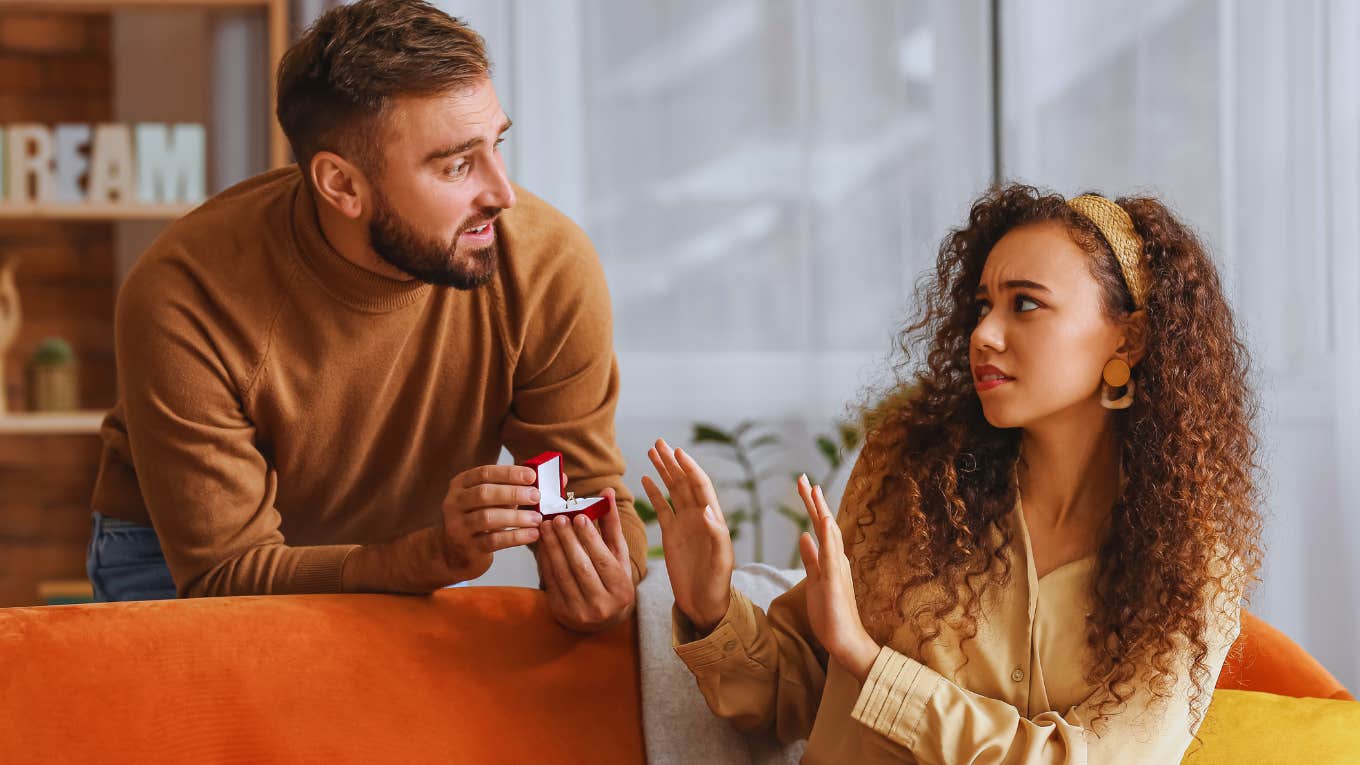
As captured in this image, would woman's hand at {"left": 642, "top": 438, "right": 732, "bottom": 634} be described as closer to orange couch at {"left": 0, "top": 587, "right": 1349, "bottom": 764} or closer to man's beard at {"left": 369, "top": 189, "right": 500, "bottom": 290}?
orange couch at {"left": 0, "top": 587, "right": 1349, "bottom": 764}

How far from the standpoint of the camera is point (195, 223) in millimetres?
1772

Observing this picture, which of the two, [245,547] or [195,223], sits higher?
[195,223]

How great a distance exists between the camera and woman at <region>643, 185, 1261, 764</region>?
1423 millimetres

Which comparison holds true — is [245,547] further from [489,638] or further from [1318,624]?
[1318,624]

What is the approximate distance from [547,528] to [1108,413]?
0.72m

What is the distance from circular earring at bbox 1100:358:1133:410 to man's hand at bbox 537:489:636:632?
63cm

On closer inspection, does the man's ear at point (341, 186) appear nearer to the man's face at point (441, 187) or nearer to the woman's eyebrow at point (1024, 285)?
the man's face at point (441, 187)

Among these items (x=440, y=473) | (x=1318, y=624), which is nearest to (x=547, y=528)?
(x=440, y=473)

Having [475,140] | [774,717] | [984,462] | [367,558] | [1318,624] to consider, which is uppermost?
[475,140]

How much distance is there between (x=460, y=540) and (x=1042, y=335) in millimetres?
761

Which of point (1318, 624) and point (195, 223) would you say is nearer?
point (195, 223)

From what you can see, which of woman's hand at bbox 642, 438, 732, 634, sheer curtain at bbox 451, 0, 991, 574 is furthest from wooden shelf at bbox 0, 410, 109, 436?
woman's hand at bbox 642, 438, 732, 634

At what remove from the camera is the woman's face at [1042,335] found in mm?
1463

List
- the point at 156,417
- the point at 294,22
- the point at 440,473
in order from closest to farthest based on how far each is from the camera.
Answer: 1. the point at 156,417
2. the point at 440,473
3. the point at 294,22
